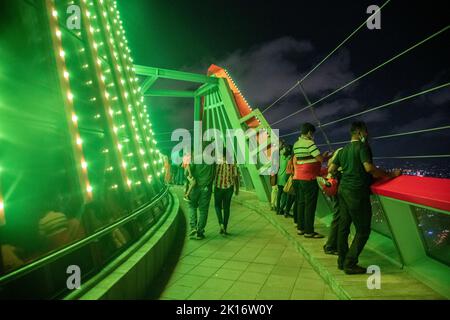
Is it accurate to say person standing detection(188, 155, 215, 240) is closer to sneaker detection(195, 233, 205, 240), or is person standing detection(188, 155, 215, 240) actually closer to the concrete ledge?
sneaker detection(195, 233, 205, 240)

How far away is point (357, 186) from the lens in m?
3.51

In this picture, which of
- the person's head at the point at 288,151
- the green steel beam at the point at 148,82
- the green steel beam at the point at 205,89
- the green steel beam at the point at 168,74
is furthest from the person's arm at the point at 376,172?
the green steel beam at the point at 205,89

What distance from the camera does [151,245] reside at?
399 centimetres

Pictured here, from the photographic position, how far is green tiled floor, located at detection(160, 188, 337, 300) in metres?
3.67

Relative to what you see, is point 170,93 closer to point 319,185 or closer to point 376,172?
point 319,185

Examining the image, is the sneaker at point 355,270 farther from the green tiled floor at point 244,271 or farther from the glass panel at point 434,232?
the glass panel at point 434,232

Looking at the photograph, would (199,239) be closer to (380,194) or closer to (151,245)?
(151,245)

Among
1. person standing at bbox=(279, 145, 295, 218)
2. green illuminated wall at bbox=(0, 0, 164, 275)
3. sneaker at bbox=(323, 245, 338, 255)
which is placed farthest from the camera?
person standing at bbox=(279, 145, 295, 218)

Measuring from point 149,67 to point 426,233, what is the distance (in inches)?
389

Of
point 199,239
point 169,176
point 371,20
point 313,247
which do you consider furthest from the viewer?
point 169,176

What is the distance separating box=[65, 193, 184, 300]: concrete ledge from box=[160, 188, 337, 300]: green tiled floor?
0.34m

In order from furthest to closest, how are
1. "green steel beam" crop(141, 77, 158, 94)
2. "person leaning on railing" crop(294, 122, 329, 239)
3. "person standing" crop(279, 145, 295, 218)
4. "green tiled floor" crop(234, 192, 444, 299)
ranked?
"green steel beam" crop(141, 77, 158, 94) < "person standing" crop(279, 145, 295, 218) < "person leaning on railing" crop(294, 122, 329, 239) < "green tiled floor" crop(234, 192, 444, 299)

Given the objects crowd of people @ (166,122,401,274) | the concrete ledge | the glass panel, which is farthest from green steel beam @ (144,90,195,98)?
the glass panel
